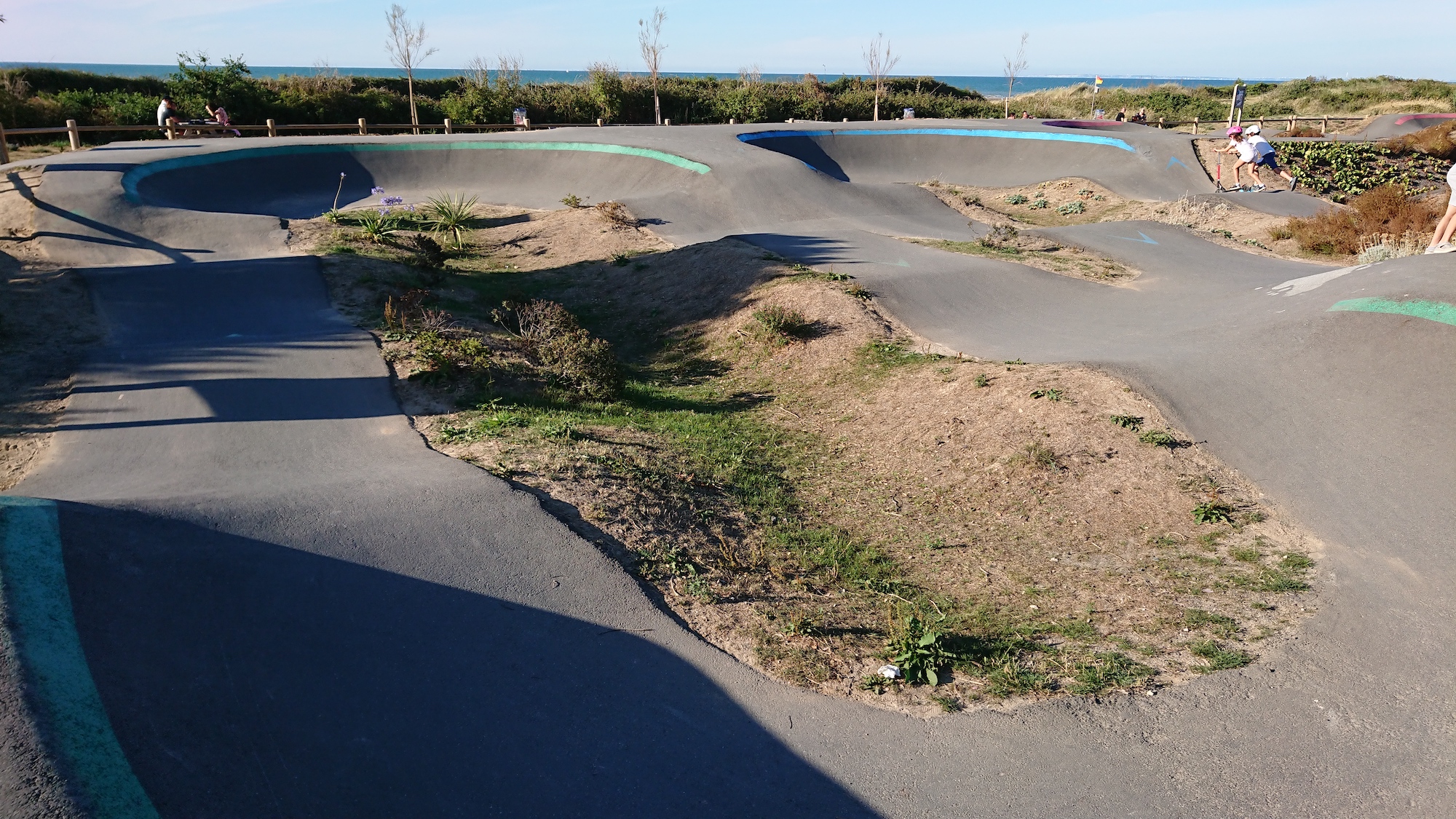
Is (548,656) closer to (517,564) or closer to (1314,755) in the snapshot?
(517,564)

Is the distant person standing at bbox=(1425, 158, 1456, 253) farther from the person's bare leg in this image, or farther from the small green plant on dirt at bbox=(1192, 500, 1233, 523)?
the small green plant on dirt at bbox=(1192, 500, 1233, 523)

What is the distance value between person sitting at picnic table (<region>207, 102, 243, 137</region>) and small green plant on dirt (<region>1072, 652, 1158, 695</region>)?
1124 inches

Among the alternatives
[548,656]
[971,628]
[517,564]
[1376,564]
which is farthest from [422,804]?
[1376,564]

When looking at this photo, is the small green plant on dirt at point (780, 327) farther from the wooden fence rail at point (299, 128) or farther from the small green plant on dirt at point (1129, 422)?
the wooden fence rail at point (299, 128)

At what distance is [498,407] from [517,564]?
304 cm

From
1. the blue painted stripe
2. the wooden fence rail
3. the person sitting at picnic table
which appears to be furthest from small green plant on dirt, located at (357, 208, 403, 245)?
the blue painted stripe

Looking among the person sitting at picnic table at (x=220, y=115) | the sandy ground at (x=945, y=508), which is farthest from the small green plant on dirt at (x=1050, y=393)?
the person sitting at picnic table at (x=220, y=115)

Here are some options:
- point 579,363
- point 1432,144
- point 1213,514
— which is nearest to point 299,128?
point 579,363

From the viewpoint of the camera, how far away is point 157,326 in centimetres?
999

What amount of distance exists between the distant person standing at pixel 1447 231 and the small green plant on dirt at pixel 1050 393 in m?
5.76

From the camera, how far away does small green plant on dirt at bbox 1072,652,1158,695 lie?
4.44 m

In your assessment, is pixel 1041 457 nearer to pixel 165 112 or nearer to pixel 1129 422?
pixel 1129 422

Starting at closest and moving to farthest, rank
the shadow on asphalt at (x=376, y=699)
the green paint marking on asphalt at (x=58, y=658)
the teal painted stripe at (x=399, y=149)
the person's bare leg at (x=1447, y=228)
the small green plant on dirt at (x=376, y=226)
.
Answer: the green paint marking on asphalt at (x=58, y=658) < the shadow on asphalt at (x=376, y=699) < the person's bare leg at (x=1447, y=228) < the small green plant on dirt at (x=376, y=226) < the teal painted stripe at (x=399, y=149)

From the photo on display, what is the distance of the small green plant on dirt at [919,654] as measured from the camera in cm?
452
